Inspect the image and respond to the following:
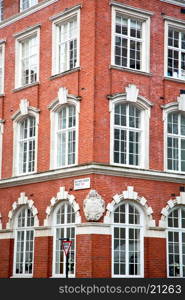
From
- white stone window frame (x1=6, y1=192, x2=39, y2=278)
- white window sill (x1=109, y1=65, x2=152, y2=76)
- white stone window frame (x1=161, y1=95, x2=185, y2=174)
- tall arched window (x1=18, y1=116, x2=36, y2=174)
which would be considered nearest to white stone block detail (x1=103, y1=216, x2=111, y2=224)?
white stone window frame (x1=161, y1=95, x2=185, y2=174)

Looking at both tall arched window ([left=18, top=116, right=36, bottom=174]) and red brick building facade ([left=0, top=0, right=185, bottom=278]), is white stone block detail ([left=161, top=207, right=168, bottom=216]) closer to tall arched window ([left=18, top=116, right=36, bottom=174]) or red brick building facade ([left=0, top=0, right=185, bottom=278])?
red brick building facade ([left=0, top=0, right=185, bottom=278])

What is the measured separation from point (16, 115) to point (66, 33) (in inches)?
163

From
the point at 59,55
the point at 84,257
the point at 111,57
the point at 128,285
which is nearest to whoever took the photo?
the point at 128,285

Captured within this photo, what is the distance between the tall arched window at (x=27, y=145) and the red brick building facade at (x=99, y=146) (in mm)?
54

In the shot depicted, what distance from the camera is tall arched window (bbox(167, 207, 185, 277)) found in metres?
26.1

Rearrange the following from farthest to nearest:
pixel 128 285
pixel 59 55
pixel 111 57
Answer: pixel 59 55 < pixel 111 57 < pixel 128 285

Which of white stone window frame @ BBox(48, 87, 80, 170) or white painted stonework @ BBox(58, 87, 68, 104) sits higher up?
white painted stonework @ BBox(58, 87, 68, 104)

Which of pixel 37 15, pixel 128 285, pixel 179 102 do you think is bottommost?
pixel 128 285

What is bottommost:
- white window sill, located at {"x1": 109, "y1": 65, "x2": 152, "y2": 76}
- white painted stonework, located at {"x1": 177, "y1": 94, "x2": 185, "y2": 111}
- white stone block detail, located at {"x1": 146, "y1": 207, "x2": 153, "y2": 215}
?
white stone block detail, located at {"x1": 146, "y1": 207, "x2": 153, "y2": 215}

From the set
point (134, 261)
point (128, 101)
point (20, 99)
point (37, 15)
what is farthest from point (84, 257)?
point (37, 15)

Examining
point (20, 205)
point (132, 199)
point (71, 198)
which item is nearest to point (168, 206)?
point (132, 199)

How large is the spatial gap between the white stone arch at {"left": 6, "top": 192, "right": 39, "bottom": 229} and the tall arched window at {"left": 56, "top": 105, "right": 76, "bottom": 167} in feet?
6.53

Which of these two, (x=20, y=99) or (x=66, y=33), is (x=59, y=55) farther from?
(x=20, y=99)

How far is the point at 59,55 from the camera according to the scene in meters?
27.7
